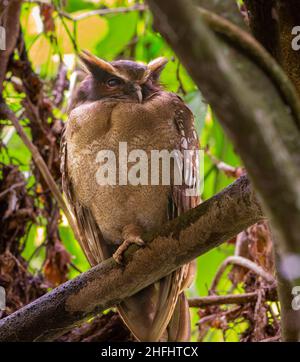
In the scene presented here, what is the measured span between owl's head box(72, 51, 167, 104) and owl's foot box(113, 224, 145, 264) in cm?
58

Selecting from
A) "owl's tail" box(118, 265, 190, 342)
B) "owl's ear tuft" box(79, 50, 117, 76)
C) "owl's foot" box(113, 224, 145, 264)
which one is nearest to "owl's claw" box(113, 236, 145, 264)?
"owl's foot" box(113, 224, 145, 264)

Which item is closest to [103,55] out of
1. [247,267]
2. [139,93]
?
[139,93]

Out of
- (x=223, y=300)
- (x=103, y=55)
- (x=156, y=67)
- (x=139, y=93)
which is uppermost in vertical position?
(x=103, y=55)

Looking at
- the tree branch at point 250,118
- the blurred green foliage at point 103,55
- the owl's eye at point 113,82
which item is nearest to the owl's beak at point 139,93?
the owl's eye at point 113,82

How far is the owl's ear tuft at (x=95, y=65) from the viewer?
2977 millimetres

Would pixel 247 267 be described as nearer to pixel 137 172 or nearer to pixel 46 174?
pixel 137 172

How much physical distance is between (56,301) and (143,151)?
79 cm

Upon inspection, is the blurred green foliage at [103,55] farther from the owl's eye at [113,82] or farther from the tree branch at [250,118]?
the tree branch at [250,118]

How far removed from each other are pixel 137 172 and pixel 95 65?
2.04 ft

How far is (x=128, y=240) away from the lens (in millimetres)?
2518

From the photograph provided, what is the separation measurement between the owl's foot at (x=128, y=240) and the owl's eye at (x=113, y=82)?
2.22 feet

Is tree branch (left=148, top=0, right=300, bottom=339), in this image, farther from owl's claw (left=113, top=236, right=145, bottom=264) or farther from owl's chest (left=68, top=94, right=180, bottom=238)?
owl's chest (left=68, top=94, right=180, bottom=238)

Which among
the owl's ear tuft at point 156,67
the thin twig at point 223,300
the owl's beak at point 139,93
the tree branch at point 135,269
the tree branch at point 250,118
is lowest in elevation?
the thin twig at point 223,300
